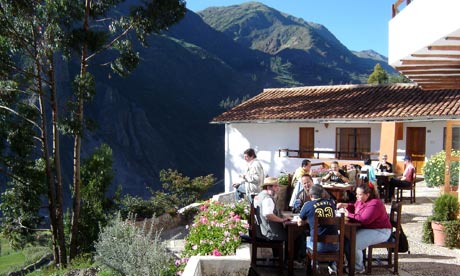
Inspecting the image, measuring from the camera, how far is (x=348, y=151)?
18.7 meters

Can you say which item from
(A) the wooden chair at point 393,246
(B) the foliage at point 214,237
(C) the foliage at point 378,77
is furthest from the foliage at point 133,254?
(C) the foliage at point 378,77

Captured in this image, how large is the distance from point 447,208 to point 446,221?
213mm

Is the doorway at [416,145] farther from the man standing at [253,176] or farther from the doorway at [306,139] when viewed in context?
the man standing at [253,176]

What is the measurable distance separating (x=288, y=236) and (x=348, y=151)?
14121 mm

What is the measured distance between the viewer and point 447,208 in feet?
23.1

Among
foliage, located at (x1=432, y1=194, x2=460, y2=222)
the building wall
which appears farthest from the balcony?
the building wall

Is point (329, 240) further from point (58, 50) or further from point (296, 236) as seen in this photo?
point (58, 50)

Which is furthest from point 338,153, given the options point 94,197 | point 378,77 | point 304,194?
point 378,77

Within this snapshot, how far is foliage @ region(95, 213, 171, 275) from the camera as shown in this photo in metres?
4.48

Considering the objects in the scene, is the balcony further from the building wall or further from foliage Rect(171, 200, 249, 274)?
the building wall

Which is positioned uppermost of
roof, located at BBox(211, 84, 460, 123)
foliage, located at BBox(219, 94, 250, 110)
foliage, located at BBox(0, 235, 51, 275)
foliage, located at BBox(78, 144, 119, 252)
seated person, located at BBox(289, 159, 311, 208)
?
foliage, located at BBox(219, 94, 250, 110)

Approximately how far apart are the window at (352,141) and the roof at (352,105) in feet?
3.33

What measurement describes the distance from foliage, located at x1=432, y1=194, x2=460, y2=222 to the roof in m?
9.12

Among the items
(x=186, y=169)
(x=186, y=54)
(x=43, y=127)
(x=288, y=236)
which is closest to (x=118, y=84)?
(x=186, y=169)
